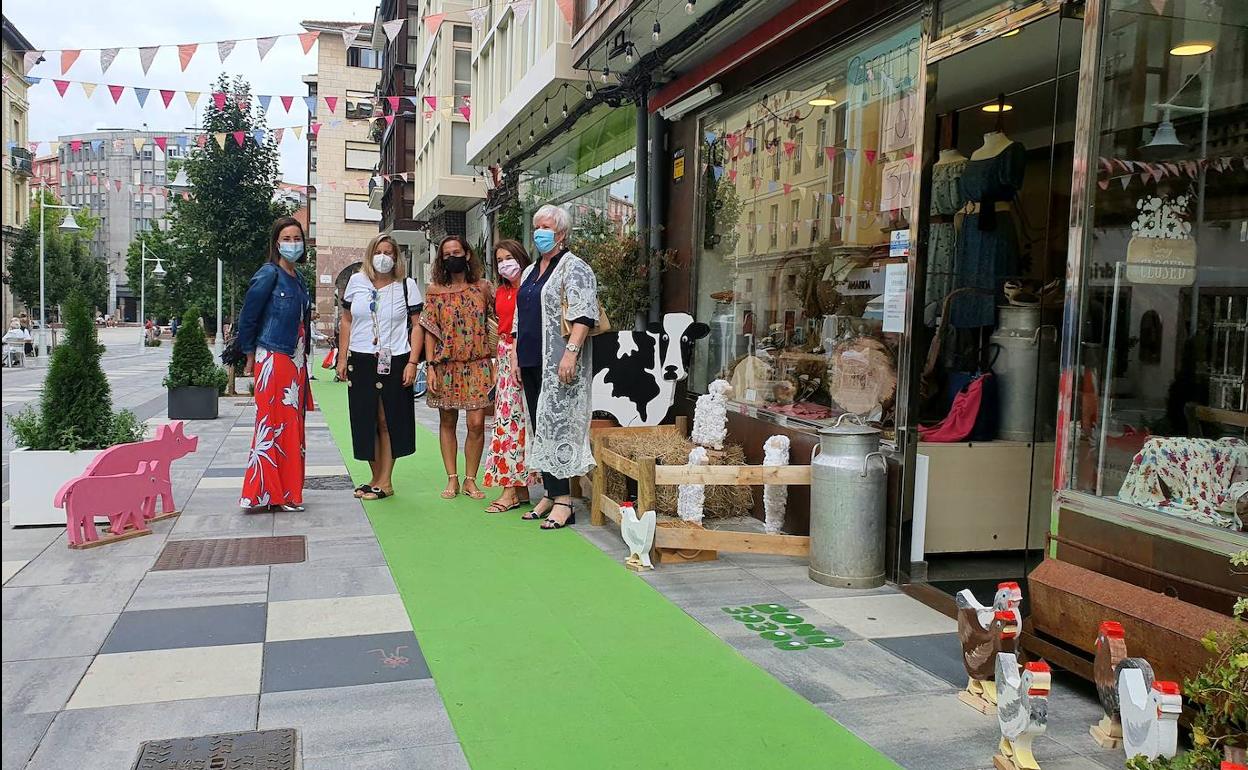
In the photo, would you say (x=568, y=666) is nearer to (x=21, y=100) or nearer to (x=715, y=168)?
(x=715, y=168)

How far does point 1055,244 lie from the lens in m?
5.72

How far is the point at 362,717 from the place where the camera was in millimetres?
3182

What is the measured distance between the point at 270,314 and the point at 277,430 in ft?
2.48

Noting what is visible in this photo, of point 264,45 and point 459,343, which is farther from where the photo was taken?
point 264,45

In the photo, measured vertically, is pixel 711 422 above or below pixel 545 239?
below

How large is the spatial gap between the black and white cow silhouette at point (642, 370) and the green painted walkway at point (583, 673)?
171cm

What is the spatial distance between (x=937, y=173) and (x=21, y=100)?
2132 inches

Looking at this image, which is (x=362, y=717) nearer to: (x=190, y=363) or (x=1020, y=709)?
(x=1020, y=709)

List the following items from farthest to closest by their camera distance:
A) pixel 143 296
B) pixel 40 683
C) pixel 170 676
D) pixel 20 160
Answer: pixel 143 296 < pixel 20 160 < pixel 170 676 < pixel 40 683

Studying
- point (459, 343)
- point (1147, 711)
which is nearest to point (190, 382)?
point (459, 343)

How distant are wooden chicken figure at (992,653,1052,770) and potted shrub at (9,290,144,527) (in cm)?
535

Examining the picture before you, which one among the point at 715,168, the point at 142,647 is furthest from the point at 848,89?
the point at 142,647

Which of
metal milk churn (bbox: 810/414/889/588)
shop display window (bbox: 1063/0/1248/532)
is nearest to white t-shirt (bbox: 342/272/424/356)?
metal milk churn (bbox: 810/414/889/588)

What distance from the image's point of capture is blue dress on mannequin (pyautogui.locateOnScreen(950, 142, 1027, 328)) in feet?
18.4
